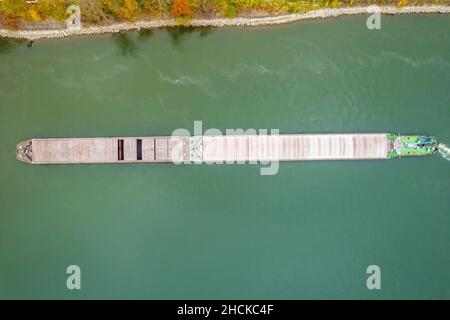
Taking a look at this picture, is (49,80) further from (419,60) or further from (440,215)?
(440,215)

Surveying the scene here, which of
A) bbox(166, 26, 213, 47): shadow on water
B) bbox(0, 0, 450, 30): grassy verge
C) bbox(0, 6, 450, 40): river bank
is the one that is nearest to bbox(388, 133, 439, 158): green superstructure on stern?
bbox(0, 6, 450, 40): river bank

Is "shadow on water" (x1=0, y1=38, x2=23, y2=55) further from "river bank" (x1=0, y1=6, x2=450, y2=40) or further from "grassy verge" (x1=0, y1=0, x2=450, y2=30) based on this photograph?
"grassy verge" (x1=0, y1=0, x2=450, y2=30)

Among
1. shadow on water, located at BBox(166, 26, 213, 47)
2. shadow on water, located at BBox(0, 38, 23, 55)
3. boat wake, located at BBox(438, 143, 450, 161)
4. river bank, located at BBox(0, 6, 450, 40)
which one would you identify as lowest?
boat wake, located at BBox(438, 143, 450, 161)

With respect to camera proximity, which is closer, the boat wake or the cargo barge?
the cargo barge

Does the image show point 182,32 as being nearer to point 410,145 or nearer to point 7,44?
point 7,44

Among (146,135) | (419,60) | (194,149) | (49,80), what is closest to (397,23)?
(419,60)

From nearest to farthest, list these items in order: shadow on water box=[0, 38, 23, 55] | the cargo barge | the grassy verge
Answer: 1. the grassy verge
2. the cargo barge
3. shadow on water box=[0, 38, 23, 55]
